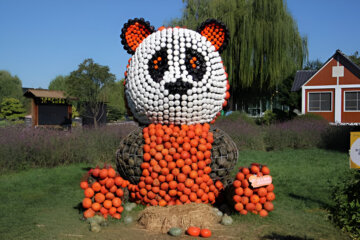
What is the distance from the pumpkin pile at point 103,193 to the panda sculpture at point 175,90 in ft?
0.89

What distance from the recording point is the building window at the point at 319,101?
66.0ft

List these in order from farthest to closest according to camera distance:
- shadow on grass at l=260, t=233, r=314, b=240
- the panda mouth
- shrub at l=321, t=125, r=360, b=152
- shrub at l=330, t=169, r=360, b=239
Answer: shrub at l=321, t=125, r=360, b=152
the panda mouth
shrub at l=330, t=169, r=360, b=239
shadow on grass at l=260, t=233, r=314, b=240

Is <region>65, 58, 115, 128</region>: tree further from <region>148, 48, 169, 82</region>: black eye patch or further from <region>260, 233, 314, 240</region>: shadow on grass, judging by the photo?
<region>260, 233, 314, 240</region>: shadow on grass

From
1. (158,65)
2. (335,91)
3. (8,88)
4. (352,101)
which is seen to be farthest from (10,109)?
(158,65)

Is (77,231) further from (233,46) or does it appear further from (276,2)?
(276,2)

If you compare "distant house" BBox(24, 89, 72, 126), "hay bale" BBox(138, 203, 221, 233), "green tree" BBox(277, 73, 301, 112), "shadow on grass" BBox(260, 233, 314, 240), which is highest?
"green tree" BBox(277, 73, 301, 112)

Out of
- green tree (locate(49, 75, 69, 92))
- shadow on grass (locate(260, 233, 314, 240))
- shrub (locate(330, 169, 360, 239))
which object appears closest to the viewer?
shadow on grass (locate(260, 233, 314, 240))

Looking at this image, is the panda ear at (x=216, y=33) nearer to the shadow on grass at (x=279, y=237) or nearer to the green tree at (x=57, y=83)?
the shadow on grass at (x=279, y=237)

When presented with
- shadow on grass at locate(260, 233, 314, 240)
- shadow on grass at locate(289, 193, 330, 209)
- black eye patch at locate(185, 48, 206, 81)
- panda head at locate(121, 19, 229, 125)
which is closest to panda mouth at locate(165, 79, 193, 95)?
panda head at locate(121, 19, 229, 125)

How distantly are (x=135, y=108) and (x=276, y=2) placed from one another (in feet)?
55.5

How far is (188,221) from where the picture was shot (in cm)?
418

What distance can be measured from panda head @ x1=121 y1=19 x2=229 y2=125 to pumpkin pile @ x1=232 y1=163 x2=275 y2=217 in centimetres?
92

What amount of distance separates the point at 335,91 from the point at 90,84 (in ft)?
44.1

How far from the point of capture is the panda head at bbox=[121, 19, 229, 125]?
4.54m
